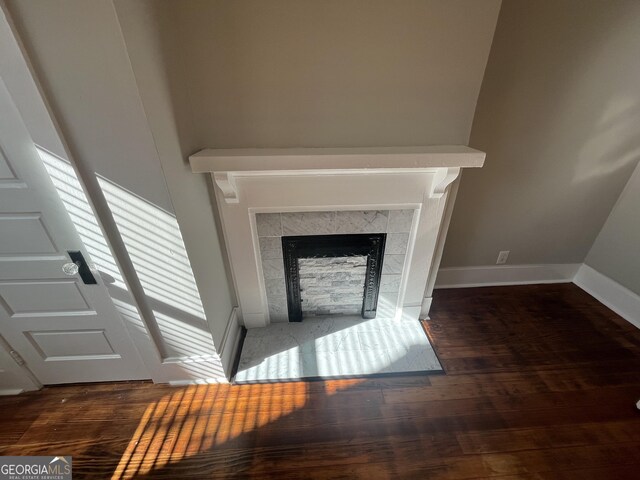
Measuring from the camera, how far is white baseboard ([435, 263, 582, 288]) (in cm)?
210

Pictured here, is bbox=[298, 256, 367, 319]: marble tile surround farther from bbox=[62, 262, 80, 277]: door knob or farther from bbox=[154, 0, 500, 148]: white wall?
bbox=[62, 262, 80, 277]: door knob

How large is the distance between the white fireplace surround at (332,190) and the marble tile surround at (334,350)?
0.20 metres

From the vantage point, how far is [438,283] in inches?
84.1

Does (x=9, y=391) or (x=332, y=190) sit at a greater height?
(x=332, y=190)

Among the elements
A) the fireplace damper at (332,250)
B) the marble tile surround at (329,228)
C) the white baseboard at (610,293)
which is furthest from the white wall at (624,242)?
the fireplace damper at (332,250)

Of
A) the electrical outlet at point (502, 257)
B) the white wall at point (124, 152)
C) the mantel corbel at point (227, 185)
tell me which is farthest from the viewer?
the electrical outlet at point (502, 257)

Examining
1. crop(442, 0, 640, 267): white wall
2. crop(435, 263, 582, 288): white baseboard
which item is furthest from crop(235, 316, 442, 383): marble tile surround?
crop(442, 0, 640, 267): white wall

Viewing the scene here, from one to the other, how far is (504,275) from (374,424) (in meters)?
1.70

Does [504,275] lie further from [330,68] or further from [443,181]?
[330,68]

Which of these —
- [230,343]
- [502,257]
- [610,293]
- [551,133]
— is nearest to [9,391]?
[230,343]

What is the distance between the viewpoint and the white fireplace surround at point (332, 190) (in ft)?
3.58

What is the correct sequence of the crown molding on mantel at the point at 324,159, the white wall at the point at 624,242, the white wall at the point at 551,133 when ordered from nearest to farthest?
1. the crown molding on mantel at the point at 324,159
2. the white wall at the point at 551,133
3. the white wall at the point at 624,242

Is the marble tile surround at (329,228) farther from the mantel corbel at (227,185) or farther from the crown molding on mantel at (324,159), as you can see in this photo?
the crown molding on mantel at (324,159)

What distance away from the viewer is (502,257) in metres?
2.06
